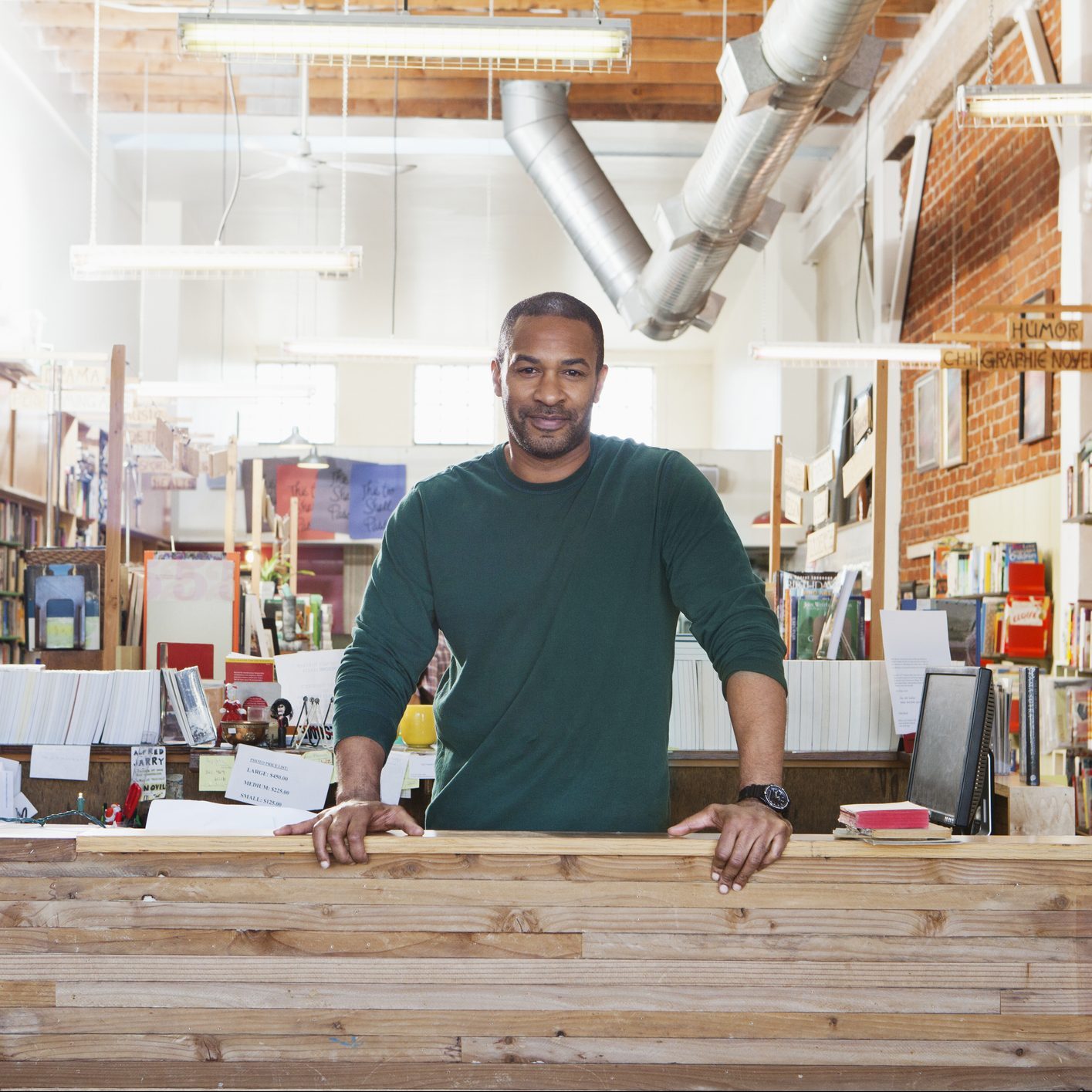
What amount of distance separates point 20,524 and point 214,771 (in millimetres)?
6101

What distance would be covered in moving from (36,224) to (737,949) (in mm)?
9956

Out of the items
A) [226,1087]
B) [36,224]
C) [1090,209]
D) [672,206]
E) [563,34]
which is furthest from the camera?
[36,224]

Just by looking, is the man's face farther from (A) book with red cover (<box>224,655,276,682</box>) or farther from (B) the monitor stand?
(A) book with red cover (<box>224,655,276,682</box>)

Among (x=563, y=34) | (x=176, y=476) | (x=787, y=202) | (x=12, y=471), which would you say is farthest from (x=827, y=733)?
(x=787, y=202)

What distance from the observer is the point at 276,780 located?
341 centimetres

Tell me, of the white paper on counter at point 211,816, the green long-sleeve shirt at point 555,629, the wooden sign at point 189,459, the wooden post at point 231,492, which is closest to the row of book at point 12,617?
the wooden post at point 231,492

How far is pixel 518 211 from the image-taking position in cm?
1387

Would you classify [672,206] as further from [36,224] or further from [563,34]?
[36,224]

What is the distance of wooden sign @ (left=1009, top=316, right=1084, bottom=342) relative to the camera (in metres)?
5.40

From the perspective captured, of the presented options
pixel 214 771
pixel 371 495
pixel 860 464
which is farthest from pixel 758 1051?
pixel 371 495

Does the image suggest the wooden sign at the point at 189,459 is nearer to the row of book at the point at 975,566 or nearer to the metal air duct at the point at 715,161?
the metal air duct at the point at 715,161

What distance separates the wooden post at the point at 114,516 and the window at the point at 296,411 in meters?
14.6

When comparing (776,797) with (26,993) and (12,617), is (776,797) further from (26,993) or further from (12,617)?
(12,617)

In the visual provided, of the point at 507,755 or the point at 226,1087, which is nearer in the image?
the point at 226,1087
